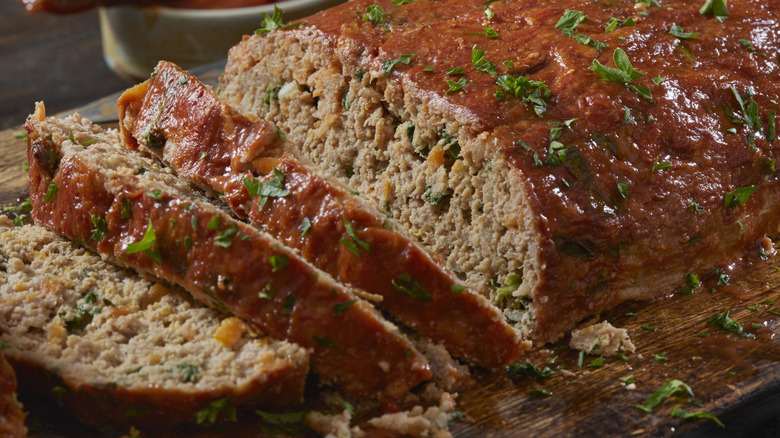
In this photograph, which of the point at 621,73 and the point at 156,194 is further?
the point at 621,73

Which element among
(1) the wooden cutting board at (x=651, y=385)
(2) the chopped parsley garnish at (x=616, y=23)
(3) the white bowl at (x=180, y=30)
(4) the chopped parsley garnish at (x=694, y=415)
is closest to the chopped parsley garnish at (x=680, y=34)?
(2) the chopped parsley garnish at (x=616, y=23)

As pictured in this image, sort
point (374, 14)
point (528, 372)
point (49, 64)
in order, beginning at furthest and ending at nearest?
point (49, 64), point (374, 14), point (528, 372)

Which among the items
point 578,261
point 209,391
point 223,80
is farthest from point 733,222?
point 223,80

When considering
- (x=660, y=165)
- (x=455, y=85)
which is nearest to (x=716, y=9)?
(x=660, y=165)

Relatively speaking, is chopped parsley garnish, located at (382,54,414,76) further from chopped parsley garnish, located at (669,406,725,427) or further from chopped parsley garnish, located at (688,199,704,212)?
chopped parsley garnish, located at (669,406,725,427)

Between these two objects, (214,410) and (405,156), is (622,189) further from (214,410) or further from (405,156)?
(214,410)

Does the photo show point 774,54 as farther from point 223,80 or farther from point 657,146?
point 223,80
